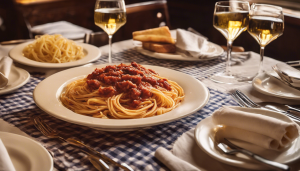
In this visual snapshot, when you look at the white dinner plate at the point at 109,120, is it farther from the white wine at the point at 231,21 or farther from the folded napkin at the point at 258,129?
the white wine at the point at 231,21

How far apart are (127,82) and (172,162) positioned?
0.58 metres

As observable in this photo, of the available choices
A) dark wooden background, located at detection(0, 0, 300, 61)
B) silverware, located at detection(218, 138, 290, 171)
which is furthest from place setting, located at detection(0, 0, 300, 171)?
dark wooden background, located at detection(0, 0, 300, 61)

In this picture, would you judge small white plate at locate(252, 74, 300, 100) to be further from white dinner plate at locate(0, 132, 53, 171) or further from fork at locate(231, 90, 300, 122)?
white dinner plate at locate(0, 132, 53, 171)

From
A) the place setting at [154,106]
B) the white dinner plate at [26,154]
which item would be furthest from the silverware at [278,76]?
the white dinner plate at [26,154]

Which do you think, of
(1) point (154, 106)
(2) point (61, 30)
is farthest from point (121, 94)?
(2) point (61, 30)

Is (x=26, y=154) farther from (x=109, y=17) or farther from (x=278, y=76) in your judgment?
(x=278, y=76)

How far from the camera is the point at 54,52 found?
2008 mm

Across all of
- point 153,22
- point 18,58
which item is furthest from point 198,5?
point 18,58

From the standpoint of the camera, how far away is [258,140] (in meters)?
0.91

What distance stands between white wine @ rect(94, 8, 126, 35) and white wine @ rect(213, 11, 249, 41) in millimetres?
678

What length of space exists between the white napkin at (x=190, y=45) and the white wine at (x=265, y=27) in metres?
0.48

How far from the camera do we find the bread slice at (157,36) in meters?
2.17

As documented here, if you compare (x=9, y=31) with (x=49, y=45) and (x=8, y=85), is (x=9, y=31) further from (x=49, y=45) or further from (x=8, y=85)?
(x=8, y=85)

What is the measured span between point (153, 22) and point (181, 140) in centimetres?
313
